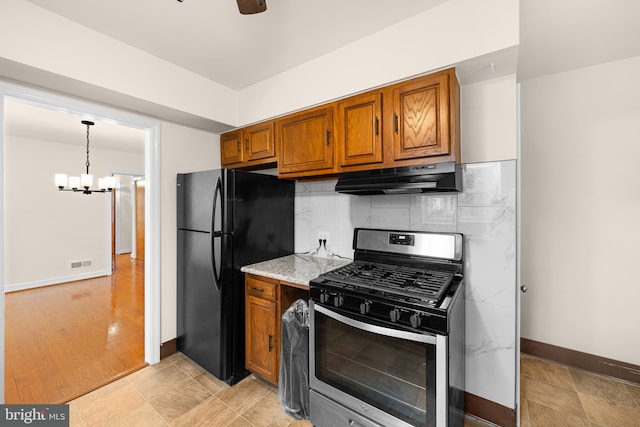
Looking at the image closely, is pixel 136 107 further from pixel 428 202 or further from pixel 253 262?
pixel 428 202

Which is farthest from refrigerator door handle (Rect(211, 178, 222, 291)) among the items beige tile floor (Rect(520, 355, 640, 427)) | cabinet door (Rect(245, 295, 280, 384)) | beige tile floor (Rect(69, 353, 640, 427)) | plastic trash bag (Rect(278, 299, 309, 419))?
beige tile floor (Rect(520, 355, 640, 427))

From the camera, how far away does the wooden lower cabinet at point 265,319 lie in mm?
1960

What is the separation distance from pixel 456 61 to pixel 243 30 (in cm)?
141

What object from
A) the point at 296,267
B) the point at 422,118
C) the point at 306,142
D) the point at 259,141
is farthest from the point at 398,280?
the point at 259,141

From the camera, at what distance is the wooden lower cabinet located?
1960mm

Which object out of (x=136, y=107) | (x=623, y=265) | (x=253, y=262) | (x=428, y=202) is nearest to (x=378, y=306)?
(x=428, y=202)

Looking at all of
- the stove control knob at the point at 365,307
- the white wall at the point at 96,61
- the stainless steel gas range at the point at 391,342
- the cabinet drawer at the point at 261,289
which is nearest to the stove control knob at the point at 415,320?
the stainless steel gas range at the point at 391,342

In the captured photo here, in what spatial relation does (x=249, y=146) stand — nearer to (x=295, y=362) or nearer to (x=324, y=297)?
(x=324, y=297)

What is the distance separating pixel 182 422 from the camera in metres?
1.75

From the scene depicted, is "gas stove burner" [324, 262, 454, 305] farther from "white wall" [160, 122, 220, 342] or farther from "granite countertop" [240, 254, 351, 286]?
"white wall" [160, 122, 220, 342]

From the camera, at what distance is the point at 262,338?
6.69 feet

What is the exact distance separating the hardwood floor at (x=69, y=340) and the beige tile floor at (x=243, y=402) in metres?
0.26

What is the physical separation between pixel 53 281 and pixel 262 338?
5112 millimetres

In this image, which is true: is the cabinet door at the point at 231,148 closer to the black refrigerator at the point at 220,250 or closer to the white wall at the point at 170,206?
the white wall at the point at 170,206
